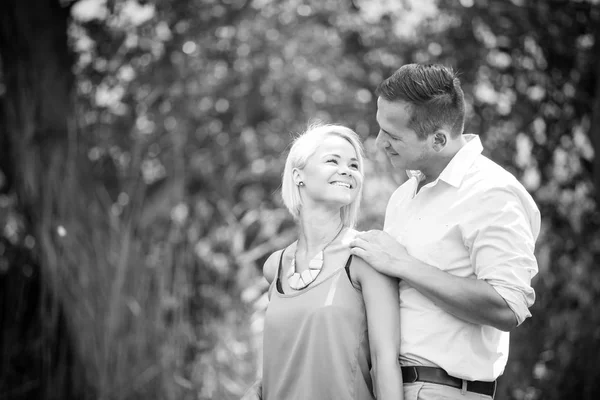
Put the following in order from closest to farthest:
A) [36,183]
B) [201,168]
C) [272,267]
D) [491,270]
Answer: [491,270], [272,267], [36,183], [201,168]

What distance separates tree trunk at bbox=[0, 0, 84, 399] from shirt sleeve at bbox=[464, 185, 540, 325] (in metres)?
2.78

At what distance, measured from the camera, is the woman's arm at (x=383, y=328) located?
1875 mm

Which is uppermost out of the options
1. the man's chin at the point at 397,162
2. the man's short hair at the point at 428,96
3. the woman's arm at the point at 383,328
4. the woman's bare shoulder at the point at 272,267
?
the man's short hair at the point at 428,96

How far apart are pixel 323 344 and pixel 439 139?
608 millimetres

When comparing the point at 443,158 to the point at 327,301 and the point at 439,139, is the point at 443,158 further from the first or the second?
the point at 327,301

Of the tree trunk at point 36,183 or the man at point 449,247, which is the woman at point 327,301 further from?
the tree trunk at point 36,183

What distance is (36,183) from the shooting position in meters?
4.29

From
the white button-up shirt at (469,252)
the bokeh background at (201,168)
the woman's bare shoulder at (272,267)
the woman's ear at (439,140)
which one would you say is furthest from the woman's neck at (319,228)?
the bokeh background at (201,168)

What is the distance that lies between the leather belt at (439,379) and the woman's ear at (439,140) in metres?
0.56

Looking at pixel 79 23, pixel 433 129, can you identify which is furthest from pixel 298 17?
pixel 433 129

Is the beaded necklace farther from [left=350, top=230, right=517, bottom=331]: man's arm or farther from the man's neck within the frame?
the man's neck

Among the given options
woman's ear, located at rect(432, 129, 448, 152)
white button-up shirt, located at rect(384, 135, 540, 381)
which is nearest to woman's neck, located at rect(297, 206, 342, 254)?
white button-up shirt, located at rect(384, 135, 540, 381)

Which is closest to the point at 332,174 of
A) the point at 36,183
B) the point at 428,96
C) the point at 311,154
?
the point at 311,154

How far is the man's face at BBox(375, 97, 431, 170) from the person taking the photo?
199 centimetres
